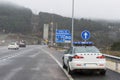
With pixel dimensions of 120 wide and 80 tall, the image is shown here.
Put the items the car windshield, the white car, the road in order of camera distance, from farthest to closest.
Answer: the car windshield, the white car, the road

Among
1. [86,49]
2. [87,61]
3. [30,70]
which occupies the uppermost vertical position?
[86,49]

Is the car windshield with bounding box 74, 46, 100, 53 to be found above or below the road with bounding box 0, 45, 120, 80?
above

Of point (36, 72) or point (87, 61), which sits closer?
point (87, 61)

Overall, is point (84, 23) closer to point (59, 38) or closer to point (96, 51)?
point (59, 38)

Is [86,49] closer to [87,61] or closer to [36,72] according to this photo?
[87,61]

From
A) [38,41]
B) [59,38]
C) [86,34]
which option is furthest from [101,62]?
[38,41]

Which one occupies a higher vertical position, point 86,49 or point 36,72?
point 86,49

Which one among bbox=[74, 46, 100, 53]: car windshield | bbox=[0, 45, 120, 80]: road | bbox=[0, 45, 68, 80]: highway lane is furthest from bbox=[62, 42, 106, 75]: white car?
bbox=[0, 45, 68, 80]: highway lane

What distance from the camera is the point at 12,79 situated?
15.2 metres

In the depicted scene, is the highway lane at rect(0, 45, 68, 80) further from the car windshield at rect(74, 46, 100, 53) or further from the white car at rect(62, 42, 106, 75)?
the car windshield at rect(74, 46, 100, 53)

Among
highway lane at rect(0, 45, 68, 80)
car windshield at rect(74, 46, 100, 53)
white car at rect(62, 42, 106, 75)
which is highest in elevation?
car windshield at rect(74, 46, 100, 53)

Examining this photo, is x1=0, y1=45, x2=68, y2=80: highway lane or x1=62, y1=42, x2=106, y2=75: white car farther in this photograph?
x1=62, y1=42, x2=106, y2=75: white car

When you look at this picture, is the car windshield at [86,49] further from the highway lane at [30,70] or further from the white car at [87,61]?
the highway lane at [30,70]

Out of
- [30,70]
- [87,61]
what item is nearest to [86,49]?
[87,61]
